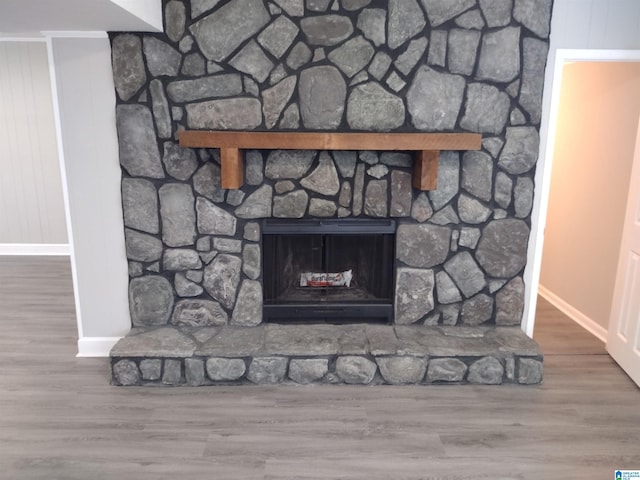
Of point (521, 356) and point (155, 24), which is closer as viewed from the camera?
point (155, 24)

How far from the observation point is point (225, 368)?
261cm

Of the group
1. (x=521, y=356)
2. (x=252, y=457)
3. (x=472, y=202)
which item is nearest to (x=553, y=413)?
(x=521, y=356)

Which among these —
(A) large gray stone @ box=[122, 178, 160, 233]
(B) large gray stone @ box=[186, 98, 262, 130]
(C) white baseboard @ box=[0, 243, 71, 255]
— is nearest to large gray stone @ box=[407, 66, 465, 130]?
(B) large gray stone @ box=[186, 98, 262, 130]

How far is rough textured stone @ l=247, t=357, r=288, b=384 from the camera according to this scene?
8.59 feet

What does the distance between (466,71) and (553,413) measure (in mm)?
1890

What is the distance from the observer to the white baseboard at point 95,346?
116 inches

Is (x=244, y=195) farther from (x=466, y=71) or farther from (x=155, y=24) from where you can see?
(x=466, y=71)

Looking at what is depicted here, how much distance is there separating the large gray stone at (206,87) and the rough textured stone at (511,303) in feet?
6.54

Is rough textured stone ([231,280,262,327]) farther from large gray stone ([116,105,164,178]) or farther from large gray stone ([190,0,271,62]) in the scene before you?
large gray stone ([190,0,271,62])

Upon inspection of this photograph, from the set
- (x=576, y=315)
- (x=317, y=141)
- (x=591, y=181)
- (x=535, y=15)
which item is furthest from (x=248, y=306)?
(x=591, y=181)

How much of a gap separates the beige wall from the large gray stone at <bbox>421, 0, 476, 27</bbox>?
1.27m

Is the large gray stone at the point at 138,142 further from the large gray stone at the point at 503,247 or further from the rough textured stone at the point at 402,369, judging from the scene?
the large gray stone at the point at 503,247

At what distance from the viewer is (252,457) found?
A: 2086mm

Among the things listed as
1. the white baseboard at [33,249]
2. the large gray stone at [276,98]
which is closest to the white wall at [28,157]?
the white baseboard at [33,249]
